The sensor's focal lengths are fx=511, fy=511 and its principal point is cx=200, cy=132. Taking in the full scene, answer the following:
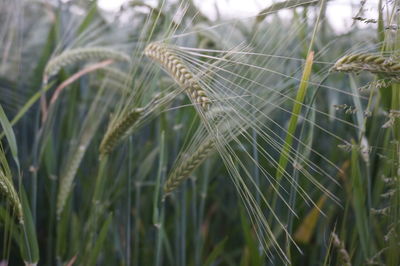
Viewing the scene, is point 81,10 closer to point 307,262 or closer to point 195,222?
point 195,222

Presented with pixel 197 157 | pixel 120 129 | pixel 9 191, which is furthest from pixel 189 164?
pixel 9 191

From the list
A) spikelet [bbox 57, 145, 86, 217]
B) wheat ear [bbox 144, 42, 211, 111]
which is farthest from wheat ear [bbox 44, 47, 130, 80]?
wheat ear [bbox 144, 42, 211, 111]

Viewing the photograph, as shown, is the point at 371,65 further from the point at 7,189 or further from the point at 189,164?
the point at 7,189

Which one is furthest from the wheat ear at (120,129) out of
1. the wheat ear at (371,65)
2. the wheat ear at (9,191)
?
the wheat ear at (371,65)

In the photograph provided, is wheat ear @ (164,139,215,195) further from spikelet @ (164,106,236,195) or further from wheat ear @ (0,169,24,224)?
A: wheat ear @ (0,169,24,224)

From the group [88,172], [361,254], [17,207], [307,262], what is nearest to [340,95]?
[307,262]

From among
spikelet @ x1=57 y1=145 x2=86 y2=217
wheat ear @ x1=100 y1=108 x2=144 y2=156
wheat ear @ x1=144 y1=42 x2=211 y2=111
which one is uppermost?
wheat ear @ x1=144 y1=42 x2=211 y2=111

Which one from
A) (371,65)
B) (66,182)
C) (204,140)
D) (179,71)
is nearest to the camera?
(371,65)
